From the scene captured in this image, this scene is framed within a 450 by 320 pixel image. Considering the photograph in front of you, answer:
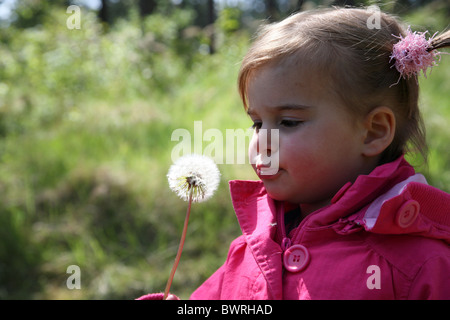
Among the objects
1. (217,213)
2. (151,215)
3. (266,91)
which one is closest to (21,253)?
(151,215)

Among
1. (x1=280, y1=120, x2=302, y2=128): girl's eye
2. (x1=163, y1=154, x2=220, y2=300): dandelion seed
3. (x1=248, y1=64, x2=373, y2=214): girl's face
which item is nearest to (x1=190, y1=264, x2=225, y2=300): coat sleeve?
(x1=163, y1=154, x2=220, y2=300): dandelion seed

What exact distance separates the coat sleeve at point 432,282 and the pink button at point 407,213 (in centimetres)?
11

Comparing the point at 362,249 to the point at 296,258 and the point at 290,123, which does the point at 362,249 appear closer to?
the point at 296,258

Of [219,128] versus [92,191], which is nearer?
[92,191]

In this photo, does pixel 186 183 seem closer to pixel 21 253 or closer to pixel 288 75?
pixel 288 75

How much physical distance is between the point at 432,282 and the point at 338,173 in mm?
435

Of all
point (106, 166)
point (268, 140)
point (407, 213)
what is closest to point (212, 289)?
point (268, 140)

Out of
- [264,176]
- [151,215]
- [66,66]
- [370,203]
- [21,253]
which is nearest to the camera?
[370,203]

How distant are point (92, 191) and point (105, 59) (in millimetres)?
3793

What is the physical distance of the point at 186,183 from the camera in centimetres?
149

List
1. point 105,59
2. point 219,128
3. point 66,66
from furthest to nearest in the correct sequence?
point 105,59
point 66,66
point 219,128

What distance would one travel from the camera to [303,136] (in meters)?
1.44

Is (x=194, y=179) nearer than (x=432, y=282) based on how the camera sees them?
No

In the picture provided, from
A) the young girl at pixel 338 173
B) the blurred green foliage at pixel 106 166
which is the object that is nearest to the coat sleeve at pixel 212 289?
the young girl at pixel 338 173
